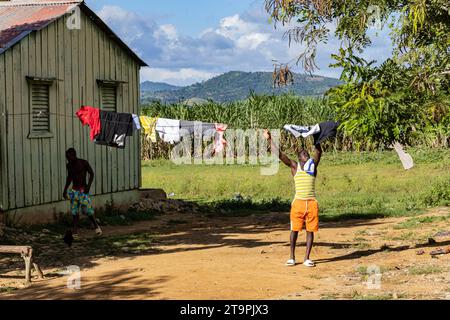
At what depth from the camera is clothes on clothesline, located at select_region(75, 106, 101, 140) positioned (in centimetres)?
1530

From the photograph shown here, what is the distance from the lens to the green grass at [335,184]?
20219 millimetres

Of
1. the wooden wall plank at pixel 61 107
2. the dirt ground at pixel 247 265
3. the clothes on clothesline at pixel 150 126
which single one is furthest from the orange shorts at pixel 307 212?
the clothes on clothesline at pixel 150 126

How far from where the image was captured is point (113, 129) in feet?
52.1

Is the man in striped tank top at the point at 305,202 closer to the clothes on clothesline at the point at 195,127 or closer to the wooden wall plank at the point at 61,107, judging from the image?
the clothes on clothesline at the point at 195,127

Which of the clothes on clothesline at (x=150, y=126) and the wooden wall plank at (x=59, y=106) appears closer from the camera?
the wooden wall plank at (x=59, y=106)

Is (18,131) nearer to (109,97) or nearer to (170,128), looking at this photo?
(109,97)

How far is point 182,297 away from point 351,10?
9.91 m

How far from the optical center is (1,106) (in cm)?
1498

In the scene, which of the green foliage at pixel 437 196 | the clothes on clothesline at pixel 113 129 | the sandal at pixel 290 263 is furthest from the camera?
the green foliage at pixel 437 196

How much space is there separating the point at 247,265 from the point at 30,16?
950cm

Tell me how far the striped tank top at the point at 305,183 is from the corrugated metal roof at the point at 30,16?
7.33 meters

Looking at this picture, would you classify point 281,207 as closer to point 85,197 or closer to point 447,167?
point 85,197
